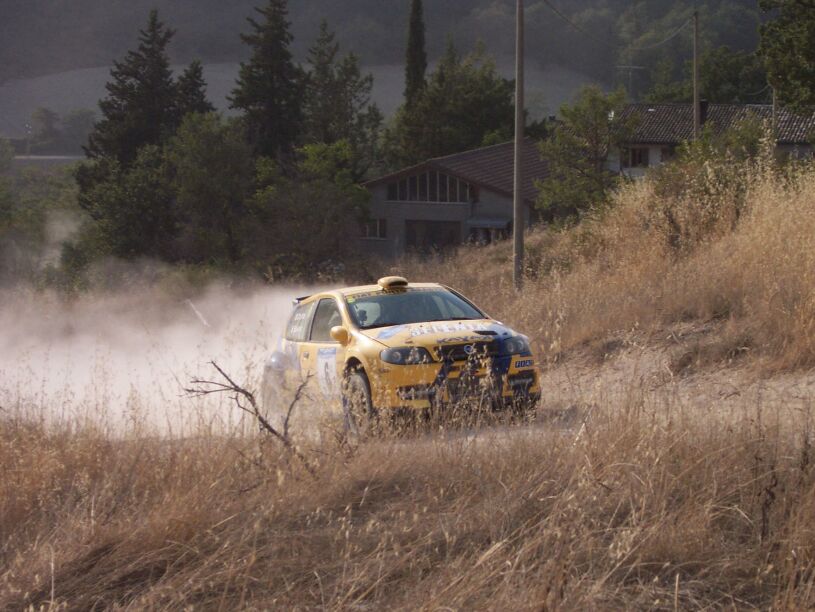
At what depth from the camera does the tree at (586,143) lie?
4697 centimetres

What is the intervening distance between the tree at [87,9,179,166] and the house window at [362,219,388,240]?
14925 mm

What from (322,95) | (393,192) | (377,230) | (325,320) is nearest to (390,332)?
(325,320)

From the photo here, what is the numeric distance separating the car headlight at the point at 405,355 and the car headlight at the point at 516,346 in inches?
32.1

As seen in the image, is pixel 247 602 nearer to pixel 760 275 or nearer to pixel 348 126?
pixel 760 275

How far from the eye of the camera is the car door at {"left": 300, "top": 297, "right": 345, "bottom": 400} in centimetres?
1026

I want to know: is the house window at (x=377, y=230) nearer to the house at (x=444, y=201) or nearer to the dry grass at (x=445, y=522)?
the house at (x=444, y=201)

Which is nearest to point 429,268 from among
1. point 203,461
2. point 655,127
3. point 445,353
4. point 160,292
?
point 160,292

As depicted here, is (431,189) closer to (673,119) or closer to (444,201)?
(444,201)

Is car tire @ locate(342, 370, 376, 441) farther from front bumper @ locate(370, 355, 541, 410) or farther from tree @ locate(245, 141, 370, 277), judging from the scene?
tree @ locate(245, 141, 370, 277)

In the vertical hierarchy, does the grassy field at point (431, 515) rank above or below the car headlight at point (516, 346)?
below

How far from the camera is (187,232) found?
5600 cm

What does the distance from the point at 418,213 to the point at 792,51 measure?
163 ft

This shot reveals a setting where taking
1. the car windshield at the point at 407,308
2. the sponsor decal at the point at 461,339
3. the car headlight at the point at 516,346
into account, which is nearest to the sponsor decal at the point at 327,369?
the car windshield at the point at 407,308

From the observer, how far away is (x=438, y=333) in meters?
9.79
